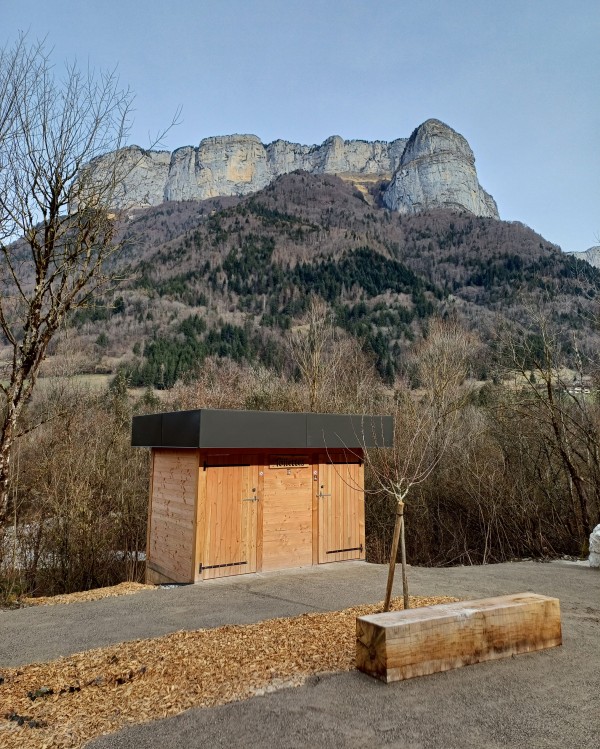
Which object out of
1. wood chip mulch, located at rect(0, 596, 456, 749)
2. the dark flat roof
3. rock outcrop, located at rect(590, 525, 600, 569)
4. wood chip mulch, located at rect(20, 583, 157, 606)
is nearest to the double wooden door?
the dark flat roof

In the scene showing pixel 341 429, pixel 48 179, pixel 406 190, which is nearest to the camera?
pixel 48 179

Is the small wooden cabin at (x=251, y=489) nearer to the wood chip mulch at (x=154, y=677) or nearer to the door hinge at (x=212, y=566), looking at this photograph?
the door hinge at (x=212, y=566)

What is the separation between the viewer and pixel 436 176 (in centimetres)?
13012

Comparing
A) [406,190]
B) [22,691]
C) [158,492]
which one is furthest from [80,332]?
[406,190]

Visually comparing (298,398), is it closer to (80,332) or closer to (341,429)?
(341,429)

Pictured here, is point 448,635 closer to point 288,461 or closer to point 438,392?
point 288,461

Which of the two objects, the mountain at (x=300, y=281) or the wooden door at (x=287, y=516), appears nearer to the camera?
the wooden door at (x=287, y=516)

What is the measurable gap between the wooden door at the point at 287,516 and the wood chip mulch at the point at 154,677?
11.5ft

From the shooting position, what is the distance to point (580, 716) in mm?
3457

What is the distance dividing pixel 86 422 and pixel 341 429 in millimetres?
13460

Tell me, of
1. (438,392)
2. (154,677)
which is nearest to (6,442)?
(154,677)

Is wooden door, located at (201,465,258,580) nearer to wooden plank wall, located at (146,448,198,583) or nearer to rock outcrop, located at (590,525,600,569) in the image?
wooden plank wall, located at (146,448,198,583)

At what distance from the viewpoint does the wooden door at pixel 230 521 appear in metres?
8.36

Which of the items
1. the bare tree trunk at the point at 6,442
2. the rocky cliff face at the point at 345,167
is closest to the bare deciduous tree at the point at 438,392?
the bare tree trunk at the point at 6,442
